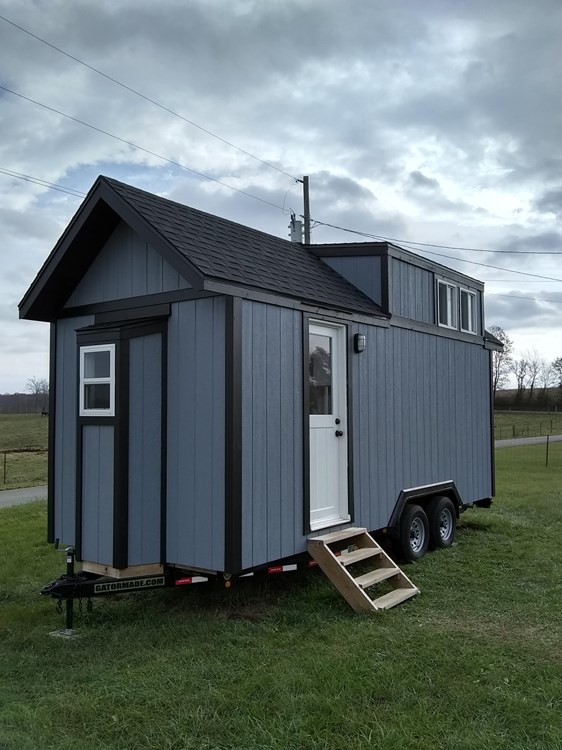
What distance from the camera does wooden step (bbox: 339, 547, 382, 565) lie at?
625cm

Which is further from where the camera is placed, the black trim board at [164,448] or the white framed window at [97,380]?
the white framed window at [97,380]

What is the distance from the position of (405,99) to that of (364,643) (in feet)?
29.2

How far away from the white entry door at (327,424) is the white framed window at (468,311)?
3.54 m

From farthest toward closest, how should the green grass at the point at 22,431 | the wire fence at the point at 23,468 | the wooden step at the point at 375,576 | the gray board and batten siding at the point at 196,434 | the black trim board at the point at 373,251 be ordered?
the green grass at the point at 22,431 → the wire fence at the point at 23,468 → the black trim board at the point at 373,251 → the wooden step at the point at 375,576 → the gray board and batten siding at the point at 196,434

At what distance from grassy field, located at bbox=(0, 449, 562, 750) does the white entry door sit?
2.63 feet

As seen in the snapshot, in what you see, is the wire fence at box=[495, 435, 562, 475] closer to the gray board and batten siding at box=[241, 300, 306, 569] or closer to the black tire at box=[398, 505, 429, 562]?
the black tire at box=[398, 505, 429, 562]

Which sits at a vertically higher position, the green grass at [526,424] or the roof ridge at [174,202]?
the roof ridge at [174,202]

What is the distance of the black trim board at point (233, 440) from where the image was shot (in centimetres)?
537

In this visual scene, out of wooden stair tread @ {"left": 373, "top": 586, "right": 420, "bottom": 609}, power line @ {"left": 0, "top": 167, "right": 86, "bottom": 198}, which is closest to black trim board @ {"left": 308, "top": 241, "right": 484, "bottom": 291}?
wooden stair tread @ {"left": 373, "top": 586, "right": 420, "bottom": 609}

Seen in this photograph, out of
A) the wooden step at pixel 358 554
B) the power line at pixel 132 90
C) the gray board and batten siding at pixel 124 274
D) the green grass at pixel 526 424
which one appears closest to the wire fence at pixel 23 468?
the power line at pixel 132 90

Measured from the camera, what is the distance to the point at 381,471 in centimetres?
757

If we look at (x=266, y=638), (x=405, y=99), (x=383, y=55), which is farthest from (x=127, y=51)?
(x=266, y=638)

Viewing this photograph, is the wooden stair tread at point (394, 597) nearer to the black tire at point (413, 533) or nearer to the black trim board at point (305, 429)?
the black trim board at point (305, 429)

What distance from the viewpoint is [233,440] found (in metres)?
5.42
